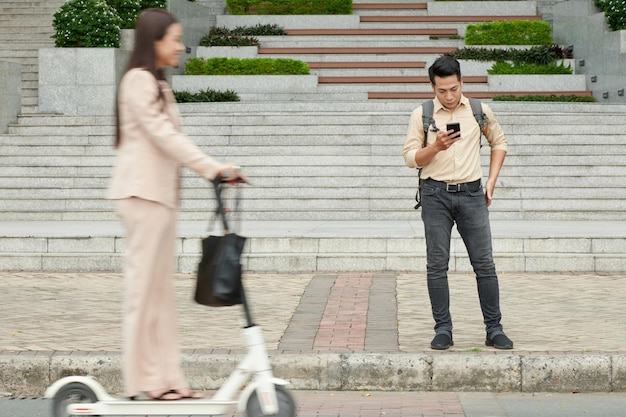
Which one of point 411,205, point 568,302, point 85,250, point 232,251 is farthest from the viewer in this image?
point 411,205

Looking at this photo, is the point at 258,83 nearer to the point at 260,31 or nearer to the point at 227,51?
the point at 227,51

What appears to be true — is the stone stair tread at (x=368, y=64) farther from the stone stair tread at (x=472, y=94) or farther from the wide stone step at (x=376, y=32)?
the wide stone step at (x=376, y=32)

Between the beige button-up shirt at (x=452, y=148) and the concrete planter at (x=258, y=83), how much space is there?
17.2m

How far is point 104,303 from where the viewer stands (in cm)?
1034

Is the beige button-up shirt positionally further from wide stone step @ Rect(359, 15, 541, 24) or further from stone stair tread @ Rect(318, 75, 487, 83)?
wide stone step @ Rect(359, 15, 541, 24)

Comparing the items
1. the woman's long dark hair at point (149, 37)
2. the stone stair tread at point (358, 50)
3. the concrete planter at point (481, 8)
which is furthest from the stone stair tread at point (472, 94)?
the woman's long dark hair at point (149, 37)

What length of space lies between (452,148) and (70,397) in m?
3.05

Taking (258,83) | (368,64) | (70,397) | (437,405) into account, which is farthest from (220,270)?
(368,64)

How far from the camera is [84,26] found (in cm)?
2147

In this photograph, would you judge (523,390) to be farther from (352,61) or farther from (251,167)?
(352,61)

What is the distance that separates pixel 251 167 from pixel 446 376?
34.6ft

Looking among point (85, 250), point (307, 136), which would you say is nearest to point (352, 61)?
point (307, 136)

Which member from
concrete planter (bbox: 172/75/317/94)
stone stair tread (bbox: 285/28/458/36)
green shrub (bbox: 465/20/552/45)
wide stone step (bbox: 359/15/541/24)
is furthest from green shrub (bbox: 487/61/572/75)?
concrete planter (bbox: 172/75/317/94)

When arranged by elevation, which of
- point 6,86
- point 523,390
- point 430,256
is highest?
point 6,86
